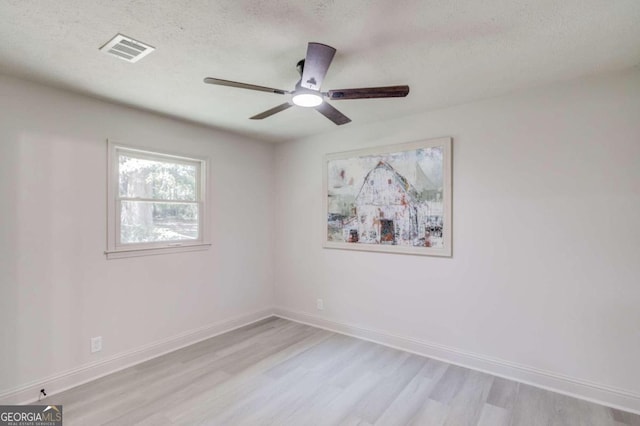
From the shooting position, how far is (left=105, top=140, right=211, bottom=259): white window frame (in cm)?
292

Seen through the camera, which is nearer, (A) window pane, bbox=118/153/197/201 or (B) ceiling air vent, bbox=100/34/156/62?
(B) ceiling air vent, bbox=100/34/156/62

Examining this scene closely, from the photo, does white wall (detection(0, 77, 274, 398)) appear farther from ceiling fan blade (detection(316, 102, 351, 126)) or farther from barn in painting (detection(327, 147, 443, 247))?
ceiling fan blade (detection(316, 102, 351, 126))

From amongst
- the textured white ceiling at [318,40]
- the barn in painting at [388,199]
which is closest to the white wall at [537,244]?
the barn in painting at [388,199]

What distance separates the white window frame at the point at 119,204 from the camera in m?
2.92

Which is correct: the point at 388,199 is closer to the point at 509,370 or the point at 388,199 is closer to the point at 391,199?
the point at 391,199

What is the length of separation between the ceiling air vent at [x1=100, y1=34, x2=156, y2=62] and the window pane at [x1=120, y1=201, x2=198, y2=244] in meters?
1.48

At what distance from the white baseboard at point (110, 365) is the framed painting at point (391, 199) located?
5.61 ft

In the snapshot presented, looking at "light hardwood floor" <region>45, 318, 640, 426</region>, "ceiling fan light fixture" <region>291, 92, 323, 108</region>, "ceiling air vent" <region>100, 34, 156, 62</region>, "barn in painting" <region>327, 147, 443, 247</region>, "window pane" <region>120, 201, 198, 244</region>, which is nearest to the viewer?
"ceiling air vent" <region>100, 34, 156, 62</region>

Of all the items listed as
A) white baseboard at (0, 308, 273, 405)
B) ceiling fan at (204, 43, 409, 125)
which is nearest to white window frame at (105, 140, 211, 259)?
white baseboard at (0, 308, 273, 405)

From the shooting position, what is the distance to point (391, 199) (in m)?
3.46

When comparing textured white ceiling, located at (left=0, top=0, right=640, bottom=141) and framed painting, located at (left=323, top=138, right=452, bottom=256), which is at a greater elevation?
textured white ceiling, located at (left=0, top=0, right=640, bottom=141)

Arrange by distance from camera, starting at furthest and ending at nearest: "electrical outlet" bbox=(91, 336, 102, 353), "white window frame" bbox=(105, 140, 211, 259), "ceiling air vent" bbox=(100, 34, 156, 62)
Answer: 1. "white window frame" bbox=(105, 140, 211, 259)
2. "electrical outlet" bbox=(91, 336, 102, 353)
3. "ceiling air vent" bbox=(100, 34, 156, 62)

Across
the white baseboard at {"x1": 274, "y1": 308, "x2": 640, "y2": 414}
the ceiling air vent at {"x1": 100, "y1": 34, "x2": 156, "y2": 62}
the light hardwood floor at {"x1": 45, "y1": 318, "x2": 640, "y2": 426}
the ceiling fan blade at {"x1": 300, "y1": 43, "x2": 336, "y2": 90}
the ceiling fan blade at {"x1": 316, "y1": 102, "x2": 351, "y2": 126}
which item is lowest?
the light hardwood floor at {"x1": 45, "y1": 318, "x2": 640, "y2": 426}

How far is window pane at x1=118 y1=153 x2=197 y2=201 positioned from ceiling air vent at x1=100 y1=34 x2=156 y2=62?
4.12 feet
